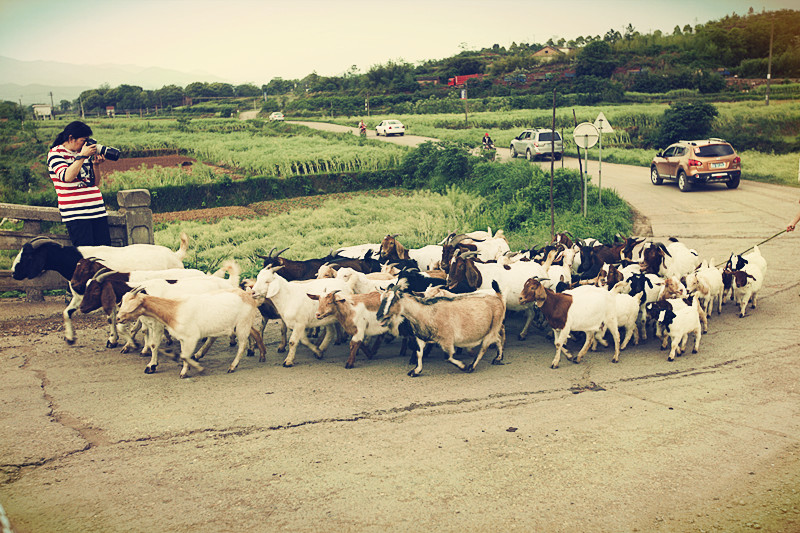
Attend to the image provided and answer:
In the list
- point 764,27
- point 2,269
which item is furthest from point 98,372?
point 764,27

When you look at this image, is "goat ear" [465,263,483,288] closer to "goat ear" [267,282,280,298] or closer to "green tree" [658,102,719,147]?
"goat ear" [267,282,280,298]

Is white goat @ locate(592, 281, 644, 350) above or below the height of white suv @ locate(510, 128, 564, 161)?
below

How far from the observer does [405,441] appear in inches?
261

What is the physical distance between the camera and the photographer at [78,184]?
10031 mm

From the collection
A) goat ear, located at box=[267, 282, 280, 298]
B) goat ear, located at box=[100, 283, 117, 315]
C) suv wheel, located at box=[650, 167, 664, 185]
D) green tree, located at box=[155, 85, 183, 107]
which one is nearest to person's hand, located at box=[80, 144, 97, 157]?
goat ear, located at box=[100, 283, 117, 315]

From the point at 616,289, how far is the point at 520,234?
24.9 ft

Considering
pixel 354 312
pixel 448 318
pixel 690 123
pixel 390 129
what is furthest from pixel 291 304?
pixel 390 129

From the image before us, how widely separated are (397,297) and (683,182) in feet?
62.0

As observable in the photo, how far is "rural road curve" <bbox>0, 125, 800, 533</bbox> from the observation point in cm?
536

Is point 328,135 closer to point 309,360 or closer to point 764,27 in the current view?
point 764,27

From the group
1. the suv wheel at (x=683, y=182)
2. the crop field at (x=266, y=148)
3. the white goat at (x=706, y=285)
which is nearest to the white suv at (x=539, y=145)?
the crop field at (x=266, y=148)

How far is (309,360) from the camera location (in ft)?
30.2

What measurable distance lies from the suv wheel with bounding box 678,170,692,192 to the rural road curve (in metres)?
15.3

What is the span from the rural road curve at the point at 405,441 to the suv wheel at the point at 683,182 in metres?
15.3
